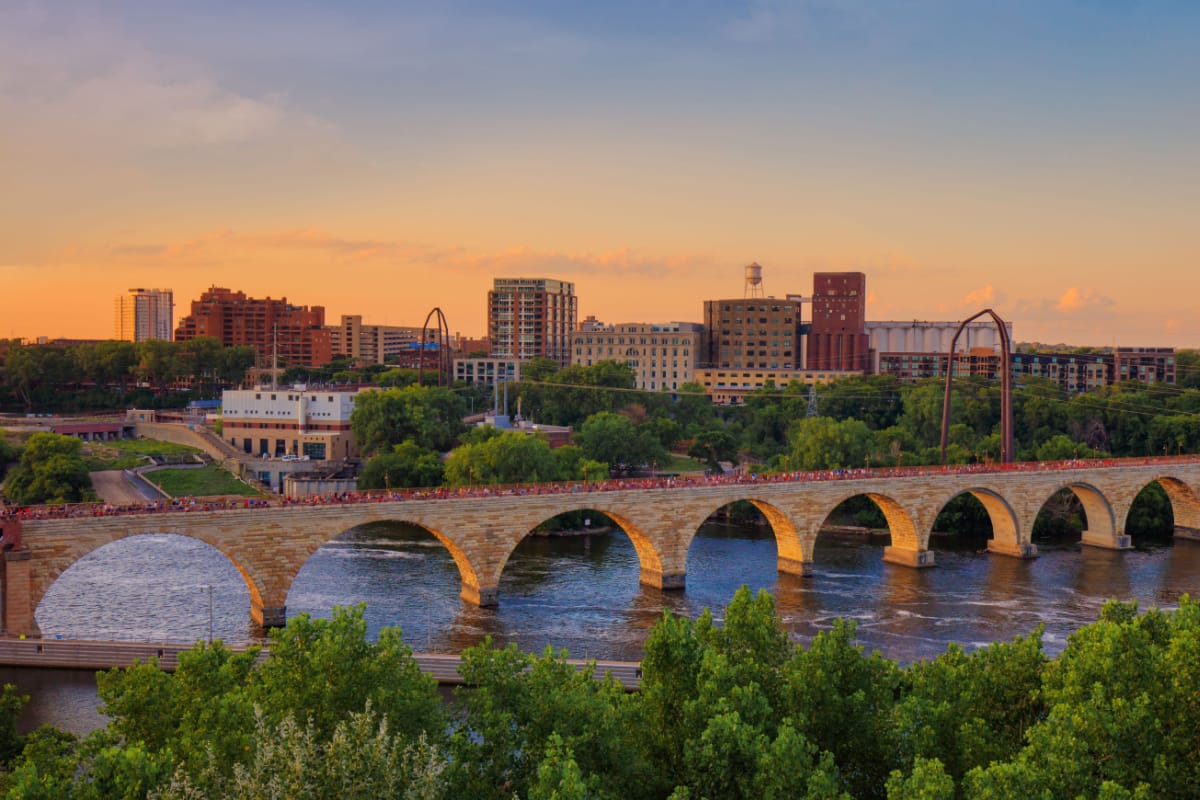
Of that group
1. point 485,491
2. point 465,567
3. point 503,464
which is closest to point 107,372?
point 503,464

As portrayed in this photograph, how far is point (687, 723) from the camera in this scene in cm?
2277

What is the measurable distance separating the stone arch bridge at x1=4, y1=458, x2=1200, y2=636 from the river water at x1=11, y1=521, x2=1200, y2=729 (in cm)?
176

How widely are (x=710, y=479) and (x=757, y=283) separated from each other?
11051 centimetres

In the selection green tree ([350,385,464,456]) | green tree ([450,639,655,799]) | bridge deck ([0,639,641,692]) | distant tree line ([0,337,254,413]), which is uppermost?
distant tree line ([0,337,254,413])

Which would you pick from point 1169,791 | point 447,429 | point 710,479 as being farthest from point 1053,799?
point 447,429

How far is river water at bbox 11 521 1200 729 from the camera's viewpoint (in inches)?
1727

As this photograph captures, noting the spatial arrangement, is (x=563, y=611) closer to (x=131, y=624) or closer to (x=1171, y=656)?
(x=131, y=624)

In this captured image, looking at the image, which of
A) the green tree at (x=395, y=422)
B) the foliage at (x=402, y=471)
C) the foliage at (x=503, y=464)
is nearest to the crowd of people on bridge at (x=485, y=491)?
the foliage at (x=503, y=464)

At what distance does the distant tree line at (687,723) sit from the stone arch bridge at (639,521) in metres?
15.7

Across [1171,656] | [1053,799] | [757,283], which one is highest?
[757,283]

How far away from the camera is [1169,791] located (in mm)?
20969

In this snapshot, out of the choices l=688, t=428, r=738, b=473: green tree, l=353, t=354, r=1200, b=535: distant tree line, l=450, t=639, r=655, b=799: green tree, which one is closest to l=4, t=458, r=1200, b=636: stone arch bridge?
l=353, t=354, r=1200, b=535: distant tree line

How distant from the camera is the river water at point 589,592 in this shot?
43875 millimetres

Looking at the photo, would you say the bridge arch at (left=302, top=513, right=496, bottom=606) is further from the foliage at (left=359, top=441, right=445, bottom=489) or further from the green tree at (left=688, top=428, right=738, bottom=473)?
the green tree at (left=688, top=428, right=738, bottom=473)
